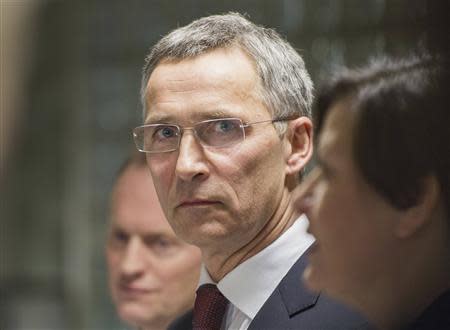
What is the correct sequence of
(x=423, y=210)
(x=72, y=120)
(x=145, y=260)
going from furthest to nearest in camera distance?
(x=72, y=120) < (x=145, y=260) < (x=423, y=210)

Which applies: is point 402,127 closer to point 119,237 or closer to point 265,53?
point 265,53

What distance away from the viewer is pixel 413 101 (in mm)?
1334

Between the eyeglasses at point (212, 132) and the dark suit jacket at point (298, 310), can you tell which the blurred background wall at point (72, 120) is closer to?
the eyeglasses at point (212, 132)

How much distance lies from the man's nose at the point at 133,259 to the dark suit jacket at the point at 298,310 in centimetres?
42

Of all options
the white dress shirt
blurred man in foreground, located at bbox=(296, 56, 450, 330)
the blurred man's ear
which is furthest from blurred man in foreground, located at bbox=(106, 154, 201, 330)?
the blurred man's ear

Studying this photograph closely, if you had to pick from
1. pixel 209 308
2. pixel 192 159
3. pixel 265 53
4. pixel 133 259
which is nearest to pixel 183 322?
pixel 209 308

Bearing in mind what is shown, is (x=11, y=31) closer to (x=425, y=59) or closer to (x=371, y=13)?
(x=371, y=13)

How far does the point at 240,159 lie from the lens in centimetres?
155

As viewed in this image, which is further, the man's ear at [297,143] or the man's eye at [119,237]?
the man's eye at [119,237]

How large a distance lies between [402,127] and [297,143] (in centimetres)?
26

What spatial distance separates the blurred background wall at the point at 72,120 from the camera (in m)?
1.72

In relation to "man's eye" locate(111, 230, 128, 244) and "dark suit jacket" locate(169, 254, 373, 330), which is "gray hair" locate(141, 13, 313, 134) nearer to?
"dark suit jacket" locate(169, 254, 373, 330)

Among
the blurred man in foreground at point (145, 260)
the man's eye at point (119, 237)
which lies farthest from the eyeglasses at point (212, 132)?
the man's eye at point (119, 237)

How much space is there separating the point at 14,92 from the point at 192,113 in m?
0.69
